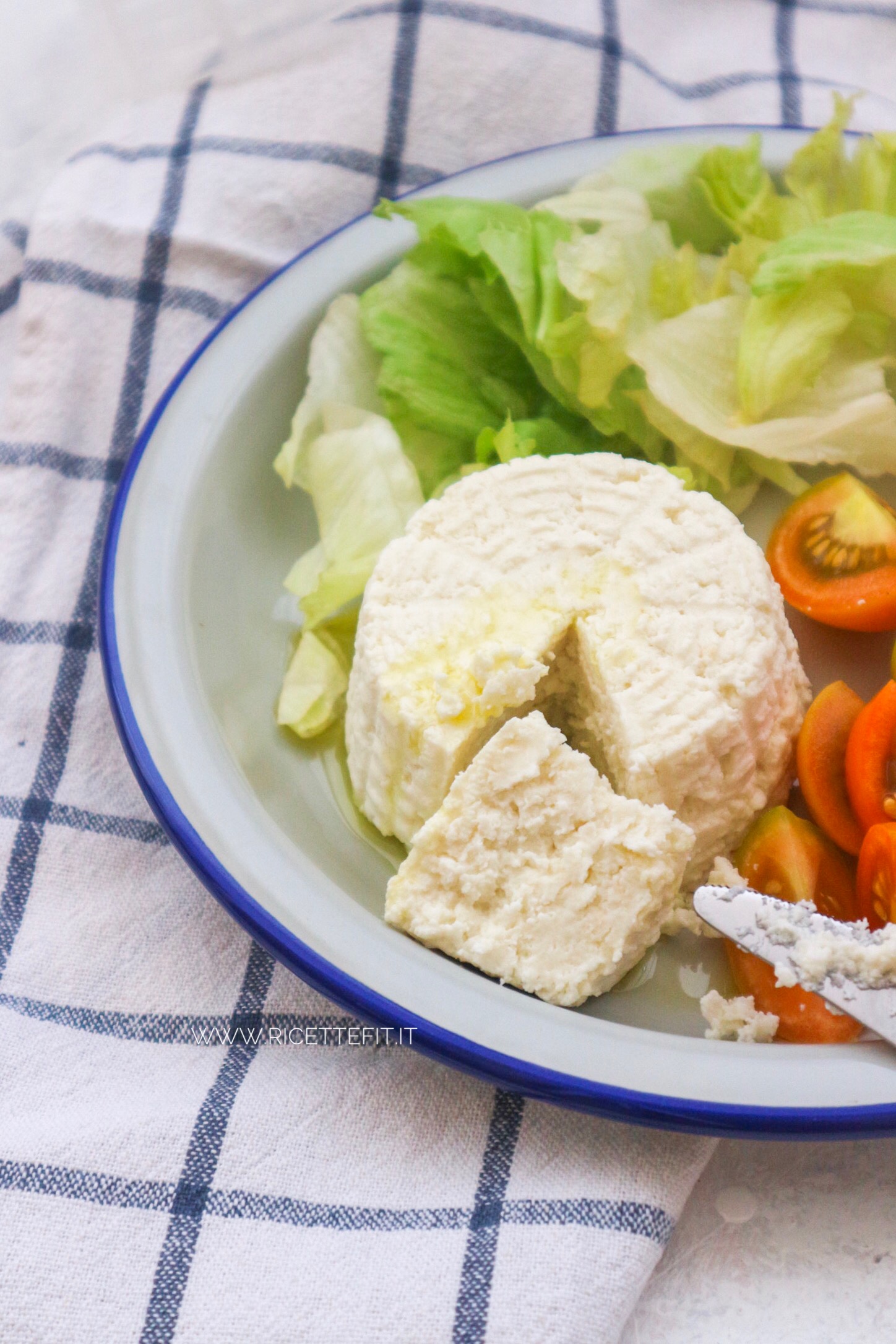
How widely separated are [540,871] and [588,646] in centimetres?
43

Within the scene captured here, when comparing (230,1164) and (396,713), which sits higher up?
(396,713)

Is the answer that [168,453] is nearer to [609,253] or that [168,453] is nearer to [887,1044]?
[609,253]

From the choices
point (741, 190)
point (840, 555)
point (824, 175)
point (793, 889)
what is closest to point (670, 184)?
point (741, 190)

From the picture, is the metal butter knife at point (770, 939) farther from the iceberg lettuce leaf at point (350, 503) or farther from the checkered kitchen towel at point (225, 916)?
the iceberg lettuce leaf at point (350, 503)

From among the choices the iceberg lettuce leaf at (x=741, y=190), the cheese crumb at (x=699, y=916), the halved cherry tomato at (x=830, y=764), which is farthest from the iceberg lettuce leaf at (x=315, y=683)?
the iceberg lettuce leaf at (x=741, y=190)

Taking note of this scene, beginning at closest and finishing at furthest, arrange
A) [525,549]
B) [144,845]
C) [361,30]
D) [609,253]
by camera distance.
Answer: [525,549] → [144,845] → [609,253] → [361,30]

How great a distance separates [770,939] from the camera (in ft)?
6.19

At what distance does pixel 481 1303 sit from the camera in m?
1.81

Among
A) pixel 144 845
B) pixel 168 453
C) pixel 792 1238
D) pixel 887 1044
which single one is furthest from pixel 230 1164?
pixel 168 453

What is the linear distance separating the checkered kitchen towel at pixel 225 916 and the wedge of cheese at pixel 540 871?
0.25 meters

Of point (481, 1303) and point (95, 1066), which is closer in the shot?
point (481, 1303)

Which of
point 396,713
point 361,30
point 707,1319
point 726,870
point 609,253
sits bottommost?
point 707,1319

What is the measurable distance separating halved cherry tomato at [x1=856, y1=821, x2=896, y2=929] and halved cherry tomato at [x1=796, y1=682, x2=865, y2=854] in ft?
0.45

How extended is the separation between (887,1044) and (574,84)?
8.80ft
